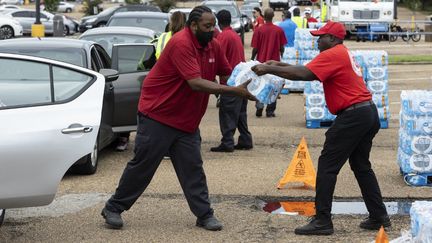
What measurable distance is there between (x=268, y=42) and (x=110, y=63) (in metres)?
4.11

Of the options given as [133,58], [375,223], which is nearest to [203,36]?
[375,223]

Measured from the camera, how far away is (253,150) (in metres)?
12.4

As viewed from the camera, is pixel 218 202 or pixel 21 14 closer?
pixel 218 202

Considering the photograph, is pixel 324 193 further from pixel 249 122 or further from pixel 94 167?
pixel 249 122

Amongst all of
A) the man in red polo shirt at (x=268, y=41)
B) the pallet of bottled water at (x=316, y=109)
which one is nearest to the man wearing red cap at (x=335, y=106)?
the pallet of bottled water at (x=316, y=109)

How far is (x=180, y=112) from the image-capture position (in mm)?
7754

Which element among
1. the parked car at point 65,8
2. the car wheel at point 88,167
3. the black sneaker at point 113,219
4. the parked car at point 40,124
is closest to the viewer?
the parked car at point 40,124

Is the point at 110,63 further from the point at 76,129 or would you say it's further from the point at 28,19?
the point at 28,19

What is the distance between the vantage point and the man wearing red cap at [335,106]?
7598 mm

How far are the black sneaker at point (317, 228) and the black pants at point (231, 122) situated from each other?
14.5 ft

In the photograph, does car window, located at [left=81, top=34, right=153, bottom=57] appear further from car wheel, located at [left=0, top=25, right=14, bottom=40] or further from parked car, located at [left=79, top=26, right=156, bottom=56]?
car wheel, located at [left=0, top=25, right=14, bottom=40]

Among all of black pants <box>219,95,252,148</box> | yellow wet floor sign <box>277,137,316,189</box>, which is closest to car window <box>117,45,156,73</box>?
black pants <box>219,95,252,148</box>

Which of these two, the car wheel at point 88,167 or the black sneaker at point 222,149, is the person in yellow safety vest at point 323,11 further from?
the car wheel at point 88,167

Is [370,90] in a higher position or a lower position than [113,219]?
lower
